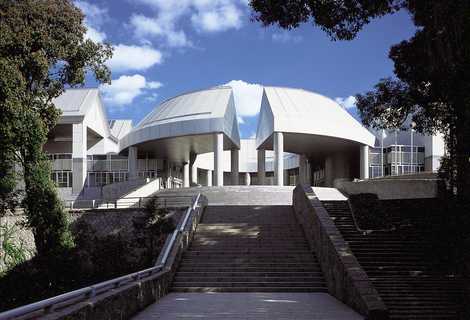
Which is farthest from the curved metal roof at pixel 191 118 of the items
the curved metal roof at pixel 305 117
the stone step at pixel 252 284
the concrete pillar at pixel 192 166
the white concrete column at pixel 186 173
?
the stone step at pixel 252 284

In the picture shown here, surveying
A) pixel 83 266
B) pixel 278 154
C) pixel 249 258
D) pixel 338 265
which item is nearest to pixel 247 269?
pixel 249 258

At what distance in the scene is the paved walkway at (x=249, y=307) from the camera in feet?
30.6

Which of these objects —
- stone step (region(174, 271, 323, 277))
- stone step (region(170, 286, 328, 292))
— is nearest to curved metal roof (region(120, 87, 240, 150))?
stone step (region(174, 271, 323, 277))

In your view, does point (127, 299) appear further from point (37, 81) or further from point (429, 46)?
point (37, 81)

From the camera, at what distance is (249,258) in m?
15.4

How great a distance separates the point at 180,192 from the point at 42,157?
11.6 meters

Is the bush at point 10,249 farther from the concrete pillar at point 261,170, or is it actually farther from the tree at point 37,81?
the concrete pillar at point 261,170

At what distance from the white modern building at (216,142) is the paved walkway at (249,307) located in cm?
2151

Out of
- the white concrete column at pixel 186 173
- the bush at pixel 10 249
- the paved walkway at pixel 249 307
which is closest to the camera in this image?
the paved walkway at pixel 249 307

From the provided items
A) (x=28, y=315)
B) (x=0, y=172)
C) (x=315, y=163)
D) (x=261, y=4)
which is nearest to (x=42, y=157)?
(x=0, y=172)

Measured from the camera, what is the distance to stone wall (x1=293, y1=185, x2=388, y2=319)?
943 centimetres

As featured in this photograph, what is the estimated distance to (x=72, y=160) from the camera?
40000mm

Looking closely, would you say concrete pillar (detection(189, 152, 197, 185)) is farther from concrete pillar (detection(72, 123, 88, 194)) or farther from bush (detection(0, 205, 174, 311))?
bush (detection(0, 205, 174, 311))

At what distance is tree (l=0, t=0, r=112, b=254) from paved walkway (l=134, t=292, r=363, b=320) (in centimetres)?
774
